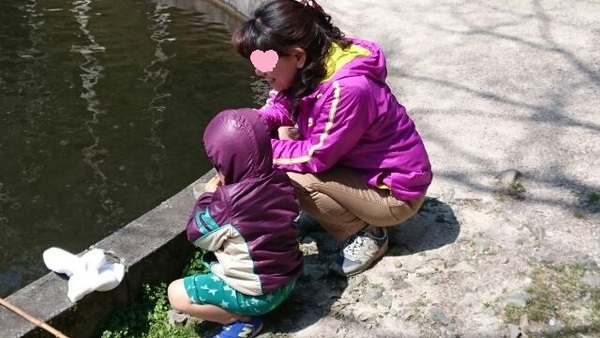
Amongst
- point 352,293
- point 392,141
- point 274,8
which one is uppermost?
point 274,8

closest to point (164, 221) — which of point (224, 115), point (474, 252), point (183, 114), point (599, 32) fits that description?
point (224, 115)

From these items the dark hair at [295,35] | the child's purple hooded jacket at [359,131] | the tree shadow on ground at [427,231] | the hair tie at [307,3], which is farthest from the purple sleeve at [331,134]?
the tree shadow on ground at [427,231]

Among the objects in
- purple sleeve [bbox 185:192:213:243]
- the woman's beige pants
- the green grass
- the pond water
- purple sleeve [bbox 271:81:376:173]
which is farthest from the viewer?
the pond water

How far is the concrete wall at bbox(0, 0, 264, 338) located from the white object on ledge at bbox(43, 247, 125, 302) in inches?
1.7

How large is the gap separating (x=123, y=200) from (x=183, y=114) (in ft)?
3.82

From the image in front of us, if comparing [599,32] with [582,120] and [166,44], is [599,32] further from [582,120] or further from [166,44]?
[166,44]

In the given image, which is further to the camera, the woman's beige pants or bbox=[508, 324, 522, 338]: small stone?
the woman's beige pants

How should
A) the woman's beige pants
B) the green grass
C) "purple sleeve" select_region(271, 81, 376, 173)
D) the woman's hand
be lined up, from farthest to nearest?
the woman's hand → the woman's beige pants → the green grass → "purple sleeve" select_region(271, 81, 376, 173)

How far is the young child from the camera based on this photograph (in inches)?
101

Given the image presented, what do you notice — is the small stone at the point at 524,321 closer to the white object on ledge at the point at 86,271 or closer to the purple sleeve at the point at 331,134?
the purple sleeve at the point at 331,134

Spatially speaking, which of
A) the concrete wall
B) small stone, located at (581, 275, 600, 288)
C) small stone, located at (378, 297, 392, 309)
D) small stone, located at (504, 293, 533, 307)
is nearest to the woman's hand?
the concrete wall

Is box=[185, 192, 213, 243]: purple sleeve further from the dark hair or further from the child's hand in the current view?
the dark hair

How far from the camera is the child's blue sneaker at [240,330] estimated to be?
2746 mm

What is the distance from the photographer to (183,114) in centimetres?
519
